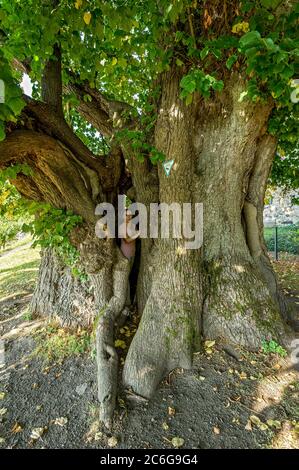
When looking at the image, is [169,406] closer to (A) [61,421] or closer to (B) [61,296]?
(A) [61,421]

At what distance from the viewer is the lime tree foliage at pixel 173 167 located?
258 centimetres

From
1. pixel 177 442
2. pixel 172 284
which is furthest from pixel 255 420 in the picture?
pixel 172 284

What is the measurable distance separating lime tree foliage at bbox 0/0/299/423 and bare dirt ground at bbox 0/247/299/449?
21 centimetres

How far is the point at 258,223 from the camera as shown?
347cm

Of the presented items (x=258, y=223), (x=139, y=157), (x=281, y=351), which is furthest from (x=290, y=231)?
(x=139, y=157)

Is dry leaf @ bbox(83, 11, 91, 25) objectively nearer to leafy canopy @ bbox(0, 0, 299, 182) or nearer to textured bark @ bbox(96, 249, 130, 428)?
leafy canopy @ bbox(0, 0, 299, 182)

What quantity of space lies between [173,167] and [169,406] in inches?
98.4

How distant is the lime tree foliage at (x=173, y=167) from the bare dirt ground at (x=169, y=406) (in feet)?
0.69

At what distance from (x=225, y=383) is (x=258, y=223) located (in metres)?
2.05

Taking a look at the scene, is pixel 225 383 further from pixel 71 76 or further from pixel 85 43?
pixel 71 76

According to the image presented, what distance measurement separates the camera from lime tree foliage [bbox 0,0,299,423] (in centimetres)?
258

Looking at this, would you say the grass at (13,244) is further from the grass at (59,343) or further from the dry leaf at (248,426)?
the dry leaf at (248,426)

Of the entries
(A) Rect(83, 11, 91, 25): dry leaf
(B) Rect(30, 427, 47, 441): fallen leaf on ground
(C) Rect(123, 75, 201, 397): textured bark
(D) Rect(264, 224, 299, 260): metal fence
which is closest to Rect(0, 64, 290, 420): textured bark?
(C) Rect(123, 75, 201, 397): textured bark

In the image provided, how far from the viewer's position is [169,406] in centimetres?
237
